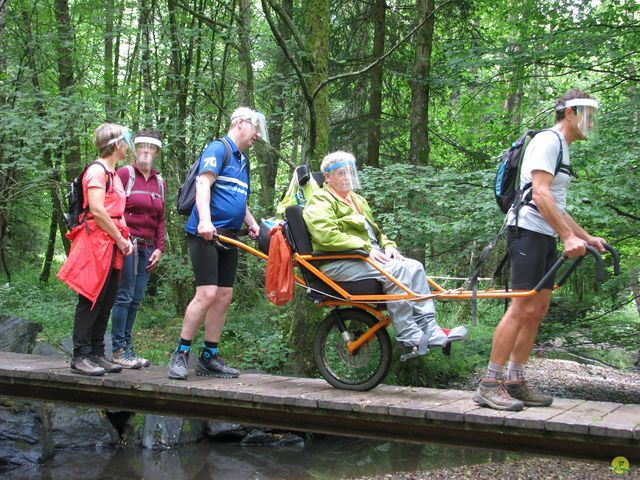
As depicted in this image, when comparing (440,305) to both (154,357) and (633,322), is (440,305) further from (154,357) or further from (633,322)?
(154,357)

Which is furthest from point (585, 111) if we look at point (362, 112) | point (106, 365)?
point (362, 112)

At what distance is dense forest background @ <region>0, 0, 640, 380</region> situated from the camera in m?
7.77

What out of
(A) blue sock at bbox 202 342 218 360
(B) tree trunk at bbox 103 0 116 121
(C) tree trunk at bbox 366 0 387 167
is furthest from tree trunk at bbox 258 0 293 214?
(A) blue sock at bbox 202 342 218 360

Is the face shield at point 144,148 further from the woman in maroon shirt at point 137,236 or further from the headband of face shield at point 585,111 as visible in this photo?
the headband of face shield at point 585,111

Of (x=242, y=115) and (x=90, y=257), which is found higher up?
(x=242, y=115)

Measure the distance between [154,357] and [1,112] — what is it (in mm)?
3999

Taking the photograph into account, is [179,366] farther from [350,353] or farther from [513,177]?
[513,177]

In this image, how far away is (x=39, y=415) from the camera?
27.5 feet

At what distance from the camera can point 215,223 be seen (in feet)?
16.5

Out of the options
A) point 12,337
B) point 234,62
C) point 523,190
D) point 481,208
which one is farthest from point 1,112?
point 523,190

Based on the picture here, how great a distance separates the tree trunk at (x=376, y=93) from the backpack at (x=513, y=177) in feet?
25.3

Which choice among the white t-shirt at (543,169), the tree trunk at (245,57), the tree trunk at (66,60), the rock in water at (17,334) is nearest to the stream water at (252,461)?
the rock in water at (17,334)

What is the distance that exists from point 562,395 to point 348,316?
682 cm

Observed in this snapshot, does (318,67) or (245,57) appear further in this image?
(245,57)
